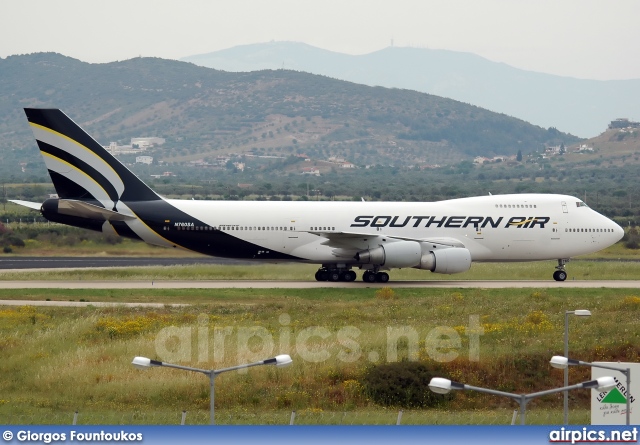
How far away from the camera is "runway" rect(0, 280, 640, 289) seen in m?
48.5

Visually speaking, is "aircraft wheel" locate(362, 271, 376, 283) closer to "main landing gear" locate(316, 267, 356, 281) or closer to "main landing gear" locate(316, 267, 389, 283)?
"main landing gear" locate(316, 267, 389, 283)

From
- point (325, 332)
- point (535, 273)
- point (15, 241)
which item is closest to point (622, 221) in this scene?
point (535, 273)

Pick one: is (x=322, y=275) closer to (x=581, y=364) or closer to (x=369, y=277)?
(x=369, y=277)

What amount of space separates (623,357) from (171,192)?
98.9 meters

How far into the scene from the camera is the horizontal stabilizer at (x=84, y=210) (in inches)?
1876

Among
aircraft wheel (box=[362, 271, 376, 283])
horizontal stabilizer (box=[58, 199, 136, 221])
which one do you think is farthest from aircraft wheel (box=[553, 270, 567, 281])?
horizontal stabilizer (box=[58, 199, 136, 221])

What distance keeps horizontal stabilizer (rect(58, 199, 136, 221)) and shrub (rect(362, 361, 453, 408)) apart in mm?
19905

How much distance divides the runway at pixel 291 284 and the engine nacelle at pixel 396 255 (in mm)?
1103

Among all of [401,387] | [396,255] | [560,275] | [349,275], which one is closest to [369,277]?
[349,275]

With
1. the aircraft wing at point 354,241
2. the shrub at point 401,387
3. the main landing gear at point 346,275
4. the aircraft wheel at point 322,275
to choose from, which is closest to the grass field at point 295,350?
the shrub at point 401,387

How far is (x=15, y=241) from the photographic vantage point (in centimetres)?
6950

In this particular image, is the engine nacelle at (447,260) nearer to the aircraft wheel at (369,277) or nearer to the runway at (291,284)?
the runway at (291,284)

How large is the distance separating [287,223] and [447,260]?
288 inches

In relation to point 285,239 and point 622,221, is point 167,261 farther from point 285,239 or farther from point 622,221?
point 622,221
